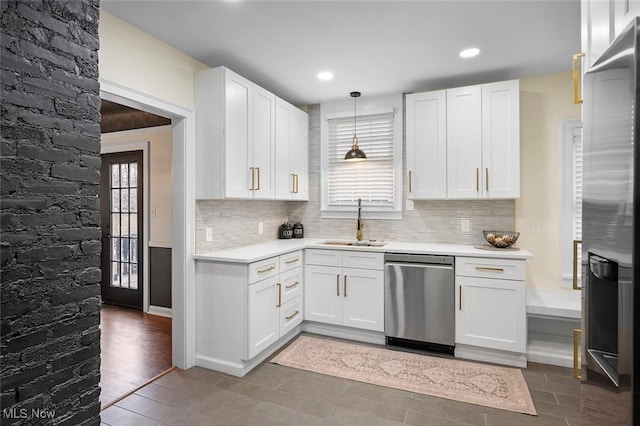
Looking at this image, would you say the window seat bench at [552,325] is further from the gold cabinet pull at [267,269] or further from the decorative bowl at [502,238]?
the gold cabinet pull at [267,269]

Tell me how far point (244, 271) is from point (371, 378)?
1.31 m

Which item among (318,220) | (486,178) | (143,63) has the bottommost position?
(318,220)

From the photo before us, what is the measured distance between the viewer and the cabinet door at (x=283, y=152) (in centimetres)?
376

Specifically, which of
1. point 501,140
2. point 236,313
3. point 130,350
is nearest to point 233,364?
point 236,313

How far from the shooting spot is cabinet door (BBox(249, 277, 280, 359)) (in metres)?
2.85

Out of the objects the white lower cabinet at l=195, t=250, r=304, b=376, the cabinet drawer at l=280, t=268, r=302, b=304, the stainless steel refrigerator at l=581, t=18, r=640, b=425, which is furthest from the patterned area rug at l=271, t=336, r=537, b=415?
the stainless steel refrigerator at l=581, t=18, r=640, b=425

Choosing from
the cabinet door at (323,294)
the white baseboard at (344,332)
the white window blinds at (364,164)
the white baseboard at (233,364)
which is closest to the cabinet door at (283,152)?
the white window blinds at (364,164)

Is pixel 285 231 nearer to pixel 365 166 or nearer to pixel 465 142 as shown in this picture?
pixel 365 166

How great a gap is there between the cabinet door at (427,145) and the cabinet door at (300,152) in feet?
4.15

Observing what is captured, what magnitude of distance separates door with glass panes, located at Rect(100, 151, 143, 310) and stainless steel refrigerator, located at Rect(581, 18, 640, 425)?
15.4 ft

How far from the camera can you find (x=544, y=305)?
301 centimetres

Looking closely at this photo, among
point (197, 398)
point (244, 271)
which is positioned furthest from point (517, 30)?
point (197, 398)

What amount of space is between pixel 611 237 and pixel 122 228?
519 cm

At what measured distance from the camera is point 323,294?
12.1ft
